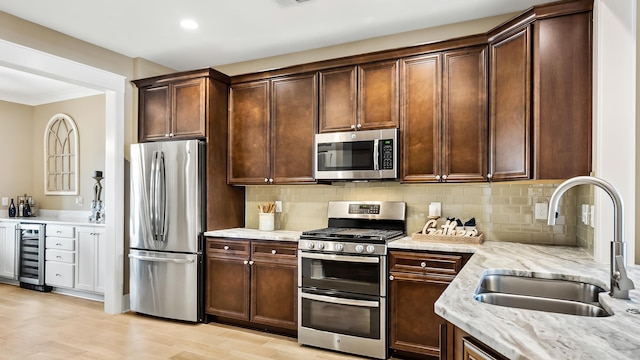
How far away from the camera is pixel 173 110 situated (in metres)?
4.12

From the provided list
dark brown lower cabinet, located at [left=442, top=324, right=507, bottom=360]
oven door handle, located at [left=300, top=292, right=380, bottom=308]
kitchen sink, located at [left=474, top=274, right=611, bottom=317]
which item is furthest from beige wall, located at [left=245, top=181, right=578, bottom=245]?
dark brown lower cabinet, located at [left=442, top=324, right=507, bottom=360]

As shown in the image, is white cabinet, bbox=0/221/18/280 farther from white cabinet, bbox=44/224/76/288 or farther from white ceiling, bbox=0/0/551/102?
white ceiling, bbox=0/0/551/102

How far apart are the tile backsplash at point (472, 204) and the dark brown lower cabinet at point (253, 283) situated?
0.61m

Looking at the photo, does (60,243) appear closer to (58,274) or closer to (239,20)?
(58,274)

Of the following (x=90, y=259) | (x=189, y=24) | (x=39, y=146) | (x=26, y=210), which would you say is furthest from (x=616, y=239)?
(x=39, y=146)

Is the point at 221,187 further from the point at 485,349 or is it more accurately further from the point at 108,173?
the point at 485,349

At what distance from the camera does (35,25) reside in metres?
3.46

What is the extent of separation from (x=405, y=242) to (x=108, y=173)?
10.1 feet

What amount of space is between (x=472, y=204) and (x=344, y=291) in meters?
1.29

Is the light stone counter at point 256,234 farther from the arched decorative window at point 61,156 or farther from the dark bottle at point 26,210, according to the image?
the dark bottle at point 26,210

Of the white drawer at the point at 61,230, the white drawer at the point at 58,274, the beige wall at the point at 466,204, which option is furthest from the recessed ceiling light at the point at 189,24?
the white drawer at the point at 58,274

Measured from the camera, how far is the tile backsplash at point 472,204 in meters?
3.09

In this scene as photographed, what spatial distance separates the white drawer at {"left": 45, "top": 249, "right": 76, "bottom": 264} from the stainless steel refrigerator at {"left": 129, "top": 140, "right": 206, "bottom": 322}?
4.15 ft

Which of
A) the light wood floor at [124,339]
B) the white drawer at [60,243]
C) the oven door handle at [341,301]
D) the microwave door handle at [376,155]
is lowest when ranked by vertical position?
the light wood floor at [124,339]
